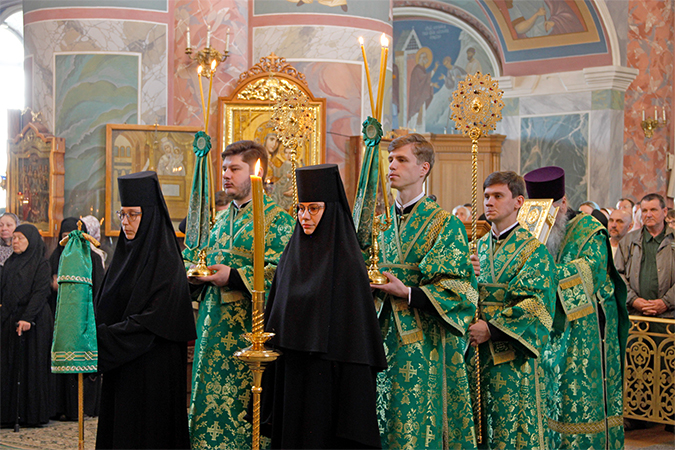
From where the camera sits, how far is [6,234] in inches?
263

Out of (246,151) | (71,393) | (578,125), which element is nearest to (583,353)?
(246,151)

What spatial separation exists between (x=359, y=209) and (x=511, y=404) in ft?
4.54

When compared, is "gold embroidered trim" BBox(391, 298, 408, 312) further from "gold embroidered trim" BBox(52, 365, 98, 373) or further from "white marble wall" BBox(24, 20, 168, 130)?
"white marble wall" BBox(24, 20, 168, 130)

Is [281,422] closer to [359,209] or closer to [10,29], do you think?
[359,209]

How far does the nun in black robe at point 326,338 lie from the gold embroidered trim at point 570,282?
6.29 ft

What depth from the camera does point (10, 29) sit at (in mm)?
18141

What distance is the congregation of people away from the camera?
312 cm

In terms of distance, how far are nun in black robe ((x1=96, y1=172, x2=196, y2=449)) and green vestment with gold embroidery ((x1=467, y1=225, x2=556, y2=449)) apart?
1.64 metres

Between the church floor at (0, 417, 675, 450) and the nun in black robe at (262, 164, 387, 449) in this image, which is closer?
the nun in black robe at (262, 164, 387, 449)

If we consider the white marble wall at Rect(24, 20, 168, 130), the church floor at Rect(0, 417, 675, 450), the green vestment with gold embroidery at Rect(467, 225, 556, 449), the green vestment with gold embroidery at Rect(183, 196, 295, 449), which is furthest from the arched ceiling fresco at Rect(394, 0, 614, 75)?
the green vestment with gold embroidery at Rect(183, 196, 295, 449)

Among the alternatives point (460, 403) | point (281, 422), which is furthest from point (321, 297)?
point (460, 403)

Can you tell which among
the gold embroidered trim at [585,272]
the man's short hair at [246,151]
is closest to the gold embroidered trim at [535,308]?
the gold embroidered trim at [585,272]

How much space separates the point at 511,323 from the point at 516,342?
103 mm

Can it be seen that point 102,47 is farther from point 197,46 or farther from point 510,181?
point 510,181
